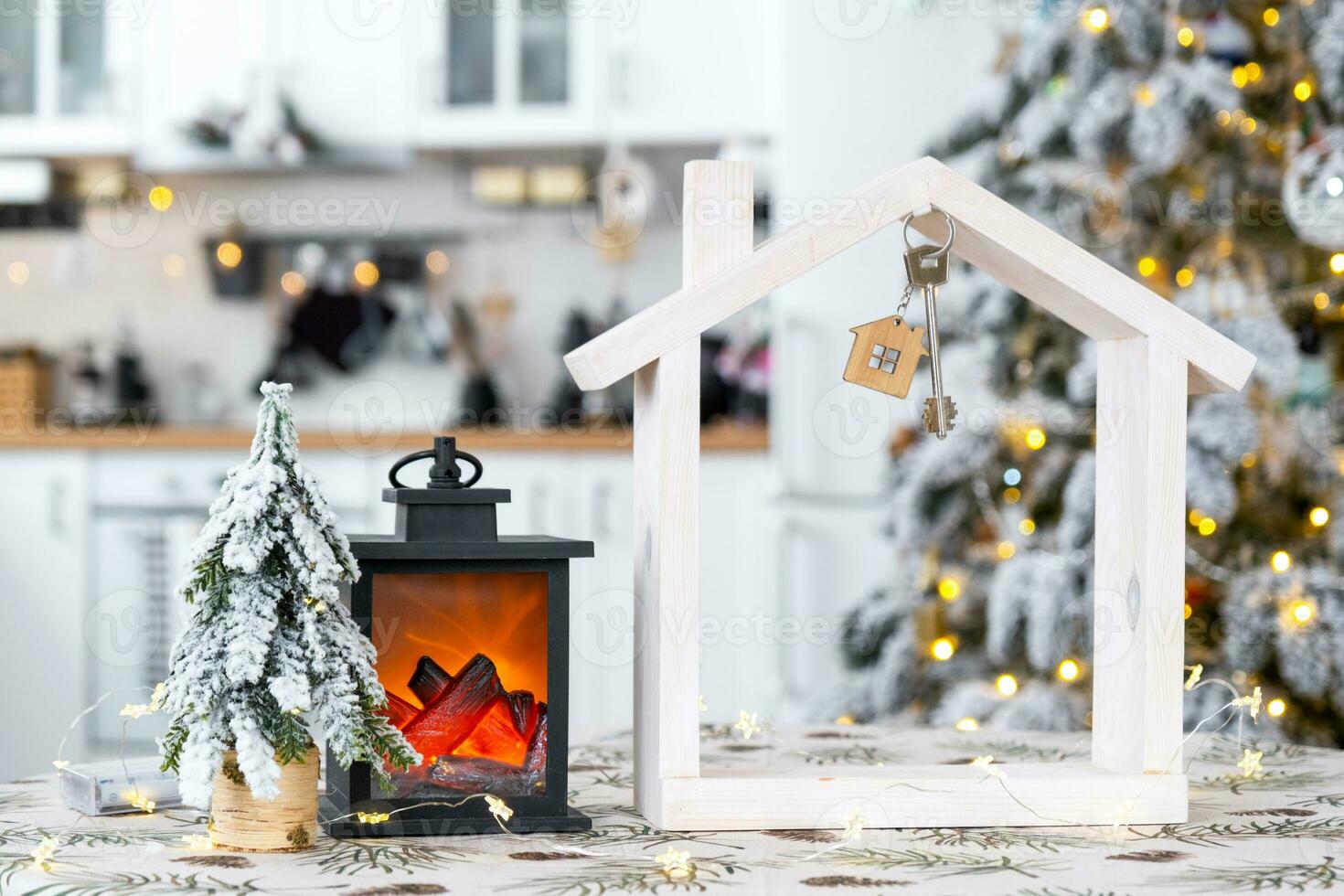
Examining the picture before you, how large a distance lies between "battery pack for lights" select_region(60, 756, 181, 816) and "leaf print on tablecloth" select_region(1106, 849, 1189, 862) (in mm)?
635

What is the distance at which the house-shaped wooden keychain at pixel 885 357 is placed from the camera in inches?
38.4

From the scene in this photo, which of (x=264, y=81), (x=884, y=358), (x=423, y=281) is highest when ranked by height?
(x=264, y=81)

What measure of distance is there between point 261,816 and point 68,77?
3.00 meters

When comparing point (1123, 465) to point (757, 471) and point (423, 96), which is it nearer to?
point (757, 471)

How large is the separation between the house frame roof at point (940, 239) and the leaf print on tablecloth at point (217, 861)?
0.36m

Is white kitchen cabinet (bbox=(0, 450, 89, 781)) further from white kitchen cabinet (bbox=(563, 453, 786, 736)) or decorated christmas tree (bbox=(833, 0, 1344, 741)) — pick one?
decorated christmas tree (bbox=(833, 0, 1344, 741))

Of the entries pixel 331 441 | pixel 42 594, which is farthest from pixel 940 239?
pixel 42 594

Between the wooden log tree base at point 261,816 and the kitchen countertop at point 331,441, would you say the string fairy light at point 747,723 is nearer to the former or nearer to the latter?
the wooden log tree base at point 261,816

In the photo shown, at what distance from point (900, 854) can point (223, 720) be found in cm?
43

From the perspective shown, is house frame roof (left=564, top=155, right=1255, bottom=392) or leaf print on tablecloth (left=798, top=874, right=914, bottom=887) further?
house frame roof (left=564, top=155, right=1255, bottom=392)

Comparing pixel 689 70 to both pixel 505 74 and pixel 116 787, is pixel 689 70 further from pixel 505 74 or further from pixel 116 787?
pixel 116 787

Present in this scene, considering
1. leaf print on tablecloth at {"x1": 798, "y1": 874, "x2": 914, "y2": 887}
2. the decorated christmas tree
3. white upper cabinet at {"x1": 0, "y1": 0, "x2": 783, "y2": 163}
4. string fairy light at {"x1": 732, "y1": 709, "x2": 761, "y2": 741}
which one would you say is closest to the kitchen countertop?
white upper cabinet at {"x1": 0, "y1": 0, "x2": 783, "y2": 163}

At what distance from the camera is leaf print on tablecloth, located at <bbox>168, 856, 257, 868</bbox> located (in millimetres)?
812

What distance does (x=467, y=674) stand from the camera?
939 millimetres
